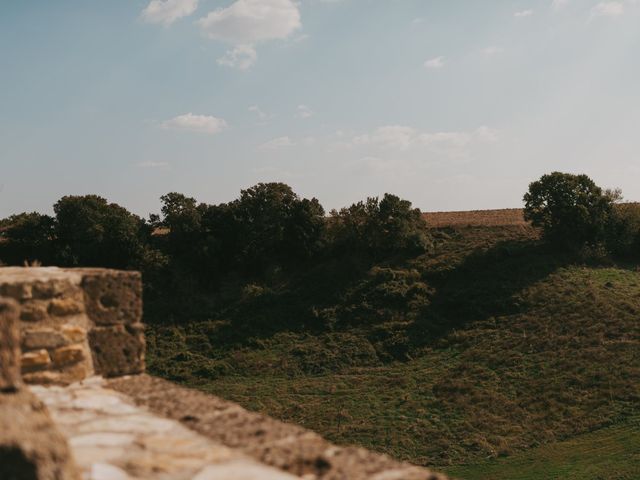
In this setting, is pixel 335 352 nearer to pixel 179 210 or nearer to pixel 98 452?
pixel 179 210

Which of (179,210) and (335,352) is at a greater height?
(179,210)

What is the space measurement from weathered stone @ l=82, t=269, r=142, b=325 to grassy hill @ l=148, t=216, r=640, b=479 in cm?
1461

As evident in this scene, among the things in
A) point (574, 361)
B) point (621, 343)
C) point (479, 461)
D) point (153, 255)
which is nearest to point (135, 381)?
Answer: point (479, 461)

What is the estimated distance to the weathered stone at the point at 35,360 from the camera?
12.9 ft

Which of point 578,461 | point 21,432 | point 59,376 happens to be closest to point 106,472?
point 21,432

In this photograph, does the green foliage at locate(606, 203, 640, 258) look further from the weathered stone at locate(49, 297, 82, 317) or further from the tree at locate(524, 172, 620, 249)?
the weathered stone at locate(49, 297, 82, 317)

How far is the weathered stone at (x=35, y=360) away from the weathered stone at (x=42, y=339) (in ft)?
0.15

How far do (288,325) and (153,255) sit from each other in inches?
355

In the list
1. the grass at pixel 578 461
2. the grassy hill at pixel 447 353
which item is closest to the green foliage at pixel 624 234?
the grassy hill at pixel 447 353

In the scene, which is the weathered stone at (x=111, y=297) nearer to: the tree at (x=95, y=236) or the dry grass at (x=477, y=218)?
the tree at (x=95, y=236)

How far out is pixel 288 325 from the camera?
30094mm

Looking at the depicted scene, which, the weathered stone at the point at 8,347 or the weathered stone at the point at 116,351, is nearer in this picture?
the weathered stone at the point at 8,347

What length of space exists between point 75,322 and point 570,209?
112 feet

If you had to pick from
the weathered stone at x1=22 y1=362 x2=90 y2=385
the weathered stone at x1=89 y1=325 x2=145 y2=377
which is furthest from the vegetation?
the weathered stone at x1=22 y1=362 x2=90 y2=385
